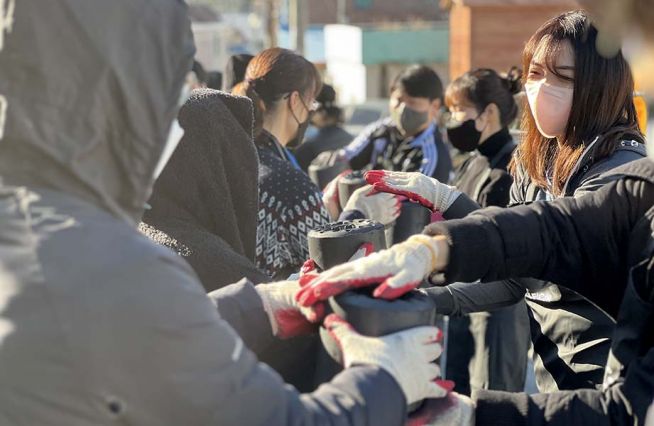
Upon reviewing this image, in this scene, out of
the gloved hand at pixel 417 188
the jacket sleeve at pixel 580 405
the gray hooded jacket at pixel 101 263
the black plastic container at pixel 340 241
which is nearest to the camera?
the gray hooded jacket at pixel 101 263

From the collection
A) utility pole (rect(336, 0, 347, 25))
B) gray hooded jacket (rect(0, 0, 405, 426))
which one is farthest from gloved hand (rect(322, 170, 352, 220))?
utility pole (rect(336, 0, 347, 25))

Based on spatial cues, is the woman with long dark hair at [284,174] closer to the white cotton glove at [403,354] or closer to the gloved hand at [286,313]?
the gloved hand at [286,313]

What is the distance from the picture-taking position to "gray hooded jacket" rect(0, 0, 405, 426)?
4.79 ft

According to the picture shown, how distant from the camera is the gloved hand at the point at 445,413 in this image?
1.76m

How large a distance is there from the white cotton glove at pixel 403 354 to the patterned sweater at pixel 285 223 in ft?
5.03

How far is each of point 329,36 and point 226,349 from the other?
105 ft

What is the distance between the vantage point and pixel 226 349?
154 cm

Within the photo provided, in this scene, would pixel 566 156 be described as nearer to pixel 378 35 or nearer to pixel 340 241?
pixel 340 241

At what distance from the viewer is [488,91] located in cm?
520

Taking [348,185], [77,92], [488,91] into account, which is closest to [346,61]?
[488,91]

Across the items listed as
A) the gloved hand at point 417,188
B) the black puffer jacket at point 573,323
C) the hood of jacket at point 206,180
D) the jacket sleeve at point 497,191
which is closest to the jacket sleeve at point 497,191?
the jacket sleeve at point 497,191

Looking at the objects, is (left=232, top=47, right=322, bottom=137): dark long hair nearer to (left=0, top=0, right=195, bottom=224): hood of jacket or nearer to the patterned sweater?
the patterned sweater

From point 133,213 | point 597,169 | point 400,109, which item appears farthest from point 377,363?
point 400,109

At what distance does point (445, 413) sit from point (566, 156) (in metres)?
1.19
